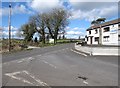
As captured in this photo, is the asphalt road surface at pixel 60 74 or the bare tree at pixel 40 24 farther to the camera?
the bare tree at pixel 40 24

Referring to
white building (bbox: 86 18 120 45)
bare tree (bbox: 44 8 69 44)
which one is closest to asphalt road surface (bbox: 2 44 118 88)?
white building (bbox: 86 18 120 45)

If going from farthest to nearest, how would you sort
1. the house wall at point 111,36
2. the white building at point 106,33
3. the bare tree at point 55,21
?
the bare tree at point 55,21 → the white building at point 106,33 → the house wall at point 111,36

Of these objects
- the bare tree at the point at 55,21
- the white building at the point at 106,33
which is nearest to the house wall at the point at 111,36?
the white building at the point at 106,33

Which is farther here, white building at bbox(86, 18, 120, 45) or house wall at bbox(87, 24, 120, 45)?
white building at bbox(86, 18, 120, 45)

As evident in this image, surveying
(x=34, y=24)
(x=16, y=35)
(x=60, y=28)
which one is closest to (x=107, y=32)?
(x=60, y=28)

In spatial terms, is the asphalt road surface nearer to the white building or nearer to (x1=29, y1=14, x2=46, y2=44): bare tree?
the white building

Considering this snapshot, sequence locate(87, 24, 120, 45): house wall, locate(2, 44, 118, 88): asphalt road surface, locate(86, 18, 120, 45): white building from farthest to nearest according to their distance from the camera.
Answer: locate(86, 18, 120, 45): white building, locate(87, 24, 120, 45): house wall, locate(2, 44, 118, 88): asphalt road surface

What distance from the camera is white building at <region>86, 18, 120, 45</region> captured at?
48588 millimetres

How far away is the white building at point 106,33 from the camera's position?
48.6 m

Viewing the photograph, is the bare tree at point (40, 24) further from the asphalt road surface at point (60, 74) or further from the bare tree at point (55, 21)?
the asphalt road surface at point (60, 74)

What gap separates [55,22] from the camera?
74562 mm

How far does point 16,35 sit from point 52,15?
3846 centimetres

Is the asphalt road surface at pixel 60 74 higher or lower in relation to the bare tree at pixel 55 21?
lower

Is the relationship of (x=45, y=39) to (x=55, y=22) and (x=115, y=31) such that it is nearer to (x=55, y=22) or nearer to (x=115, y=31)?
(x=55, y=22)
